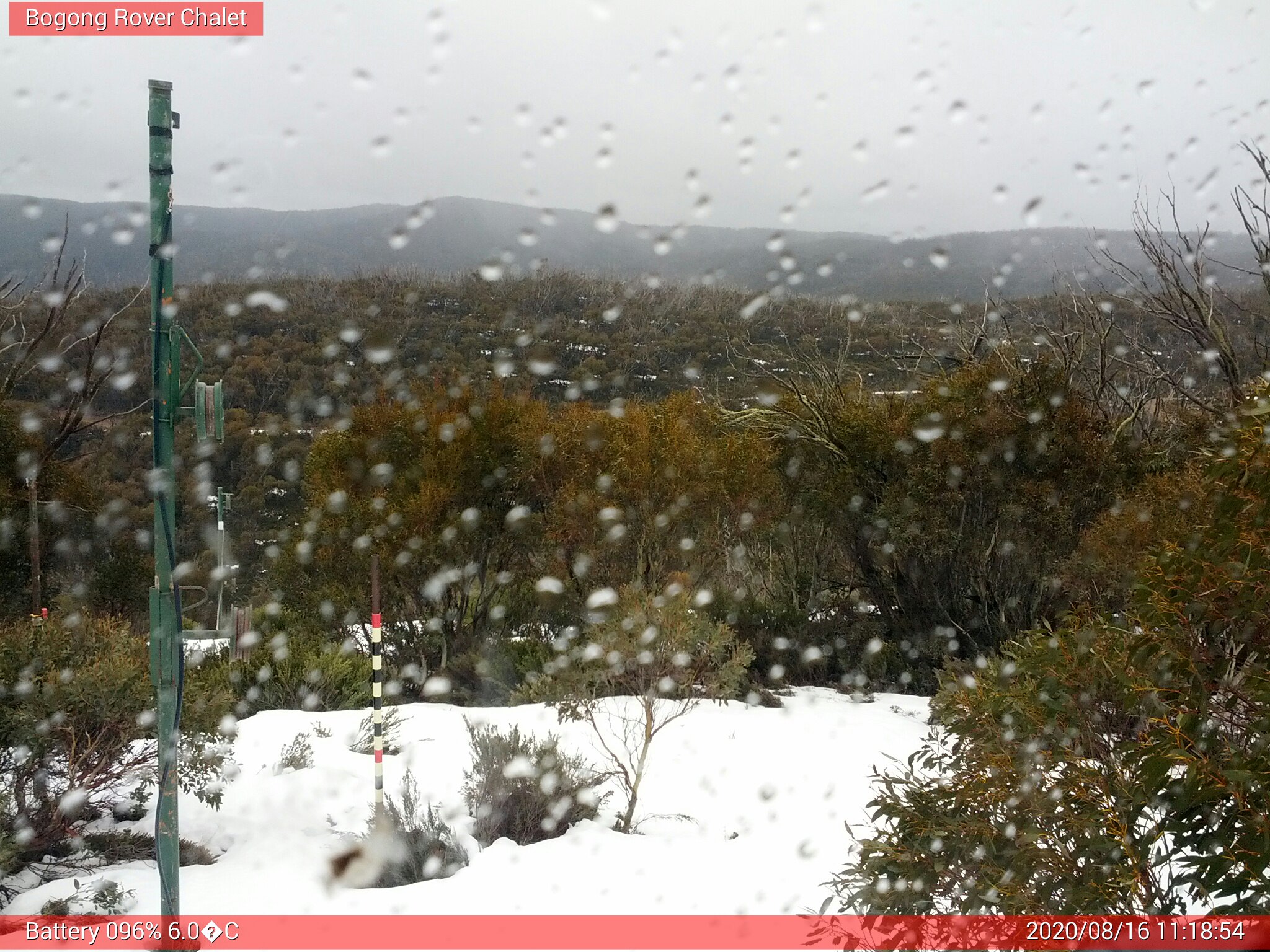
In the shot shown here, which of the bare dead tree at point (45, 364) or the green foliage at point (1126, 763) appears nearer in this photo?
the green foliage at point (1126, 763)

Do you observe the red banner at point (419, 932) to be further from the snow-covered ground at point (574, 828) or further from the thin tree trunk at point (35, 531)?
the thin tree trunk at point (35, 531)

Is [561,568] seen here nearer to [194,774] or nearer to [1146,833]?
[194,774]

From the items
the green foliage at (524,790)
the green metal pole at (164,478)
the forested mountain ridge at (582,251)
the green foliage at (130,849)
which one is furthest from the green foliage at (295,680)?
the green metal pole at (164,478)

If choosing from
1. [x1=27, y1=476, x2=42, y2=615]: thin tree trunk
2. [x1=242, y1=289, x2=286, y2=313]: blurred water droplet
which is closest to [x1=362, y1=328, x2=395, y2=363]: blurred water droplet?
[x1=242, y1=289, x2=286, y2=313]: blurred water droplet

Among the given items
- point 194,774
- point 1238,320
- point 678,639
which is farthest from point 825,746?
point 1238,320

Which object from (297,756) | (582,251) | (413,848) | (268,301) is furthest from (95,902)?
(582,251)

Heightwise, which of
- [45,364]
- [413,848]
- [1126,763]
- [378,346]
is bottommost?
[413,848]

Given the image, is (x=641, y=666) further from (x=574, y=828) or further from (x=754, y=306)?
(x=754, y=306)
